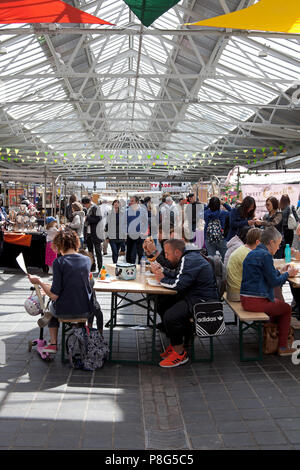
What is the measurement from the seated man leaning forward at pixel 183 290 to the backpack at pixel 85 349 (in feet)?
1.72

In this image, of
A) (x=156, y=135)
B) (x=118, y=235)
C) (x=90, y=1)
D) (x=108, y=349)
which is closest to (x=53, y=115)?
(x=156, y=135)

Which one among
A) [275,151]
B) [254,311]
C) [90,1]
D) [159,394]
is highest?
[90,1]

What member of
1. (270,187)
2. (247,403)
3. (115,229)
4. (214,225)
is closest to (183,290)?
(247,403)

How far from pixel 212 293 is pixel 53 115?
1681cm

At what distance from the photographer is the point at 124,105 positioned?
21.7 metres

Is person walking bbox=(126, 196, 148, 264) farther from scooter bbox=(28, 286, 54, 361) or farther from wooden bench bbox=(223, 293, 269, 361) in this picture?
wooden bench bbox=(223, 293, 269, 361)

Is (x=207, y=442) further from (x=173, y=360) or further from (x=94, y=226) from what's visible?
(x=94, y=226)

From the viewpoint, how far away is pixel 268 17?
4.55 m

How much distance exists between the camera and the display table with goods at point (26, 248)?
30.0ft

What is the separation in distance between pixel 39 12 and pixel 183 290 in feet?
11.3

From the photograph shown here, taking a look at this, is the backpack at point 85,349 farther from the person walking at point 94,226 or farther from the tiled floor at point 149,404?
the person walking at point 94,226

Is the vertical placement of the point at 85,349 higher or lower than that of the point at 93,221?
lower

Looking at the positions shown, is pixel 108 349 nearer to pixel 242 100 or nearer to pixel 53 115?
pixel 242 100

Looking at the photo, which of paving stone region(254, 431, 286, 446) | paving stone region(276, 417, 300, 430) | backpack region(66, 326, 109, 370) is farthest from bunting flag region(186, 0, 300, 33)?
paving stone region(254, 431, 286, 446)
